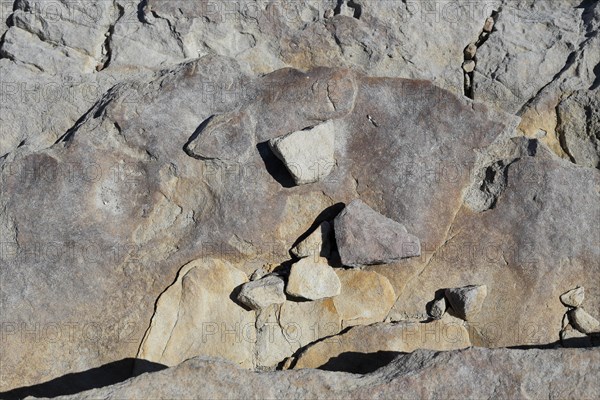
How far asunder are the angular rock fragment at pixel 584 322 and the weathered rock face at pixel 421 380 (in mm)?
693

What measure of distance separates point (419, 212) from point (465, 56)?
1289 mm

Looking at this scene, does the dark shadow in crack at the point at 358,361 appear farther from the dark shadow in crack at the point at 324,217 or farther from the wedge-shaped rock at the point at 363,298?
the dark shadow in crack at the point at 324,217

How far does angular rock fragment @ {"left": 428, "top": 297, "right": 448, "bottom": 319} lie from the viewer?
3.92m

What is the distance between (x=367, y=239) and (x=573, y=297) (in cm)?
120

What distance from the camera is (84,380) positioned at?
3857 mm

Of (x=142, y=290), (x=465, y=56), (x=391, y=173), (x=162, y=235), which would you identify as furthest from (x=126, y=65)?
(x=465, y=56)

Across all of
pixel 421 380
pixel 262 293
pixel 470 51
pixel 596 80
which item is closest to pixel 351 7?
pixel 470 51

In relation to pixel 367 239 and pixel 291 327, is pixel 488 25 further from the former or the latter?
pixel 291 327

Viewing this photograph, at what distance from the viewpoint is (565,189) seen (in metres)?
4.00

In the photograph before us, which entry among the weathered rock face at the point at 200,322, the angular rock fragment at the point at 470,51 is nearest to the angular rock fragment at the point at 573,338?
the weathered rock face at the point at 200,322

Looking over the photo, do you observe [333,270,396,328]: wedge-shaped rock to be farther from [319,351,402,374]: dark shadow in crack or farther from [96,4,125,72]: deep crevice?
[96,4,125,72]: deep crevice

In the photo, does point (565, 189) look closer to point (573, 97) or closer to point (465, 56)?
point (573, 97)

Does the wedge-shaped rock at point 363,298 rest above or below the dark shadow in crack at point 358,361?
above

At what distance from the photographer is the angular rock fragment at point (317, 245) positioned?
402 cm
